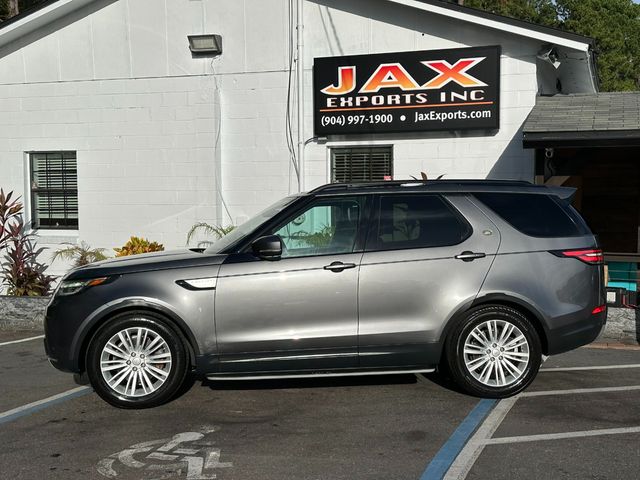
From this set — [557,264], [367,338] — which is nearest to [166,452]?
[367,338]

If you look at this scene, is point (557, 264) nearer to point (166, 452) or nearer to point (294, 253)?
point (294, 253)

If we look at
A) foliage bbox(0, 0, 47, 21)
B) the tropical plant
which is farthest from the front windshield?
foliage bbox(0, 0, 47, 21)

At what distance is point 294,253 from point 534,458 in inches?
94.2

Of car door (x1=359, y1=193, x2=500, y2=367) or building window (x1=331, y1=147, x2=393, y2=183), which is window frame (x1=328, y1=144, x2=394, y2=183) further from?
car door (x1=359, y1=193, x2=500, y2=367)

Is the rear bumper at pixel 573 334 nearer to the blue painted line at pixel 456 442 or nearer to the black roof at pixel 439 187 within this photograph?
the blue painted line at pixel 456 442

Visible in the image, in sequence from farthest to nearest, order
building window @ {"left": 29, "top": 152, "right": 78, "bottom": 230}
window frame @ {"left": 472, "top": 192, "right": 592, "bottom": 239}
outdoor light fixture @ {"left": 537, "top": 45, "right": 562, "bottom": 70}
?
1. building window @ {"left": 29, "top": 152, "right": 78, "bottom": 230}
2. outdoor light fixture @ {"left": 537, "top": 45, "right": 562, "bottom": 70}
3. window frame @ {"left": 472, "top": 192, "right": 592, "bottom": 239}

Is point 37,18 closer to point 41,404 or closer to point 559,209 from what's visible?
point 41,404

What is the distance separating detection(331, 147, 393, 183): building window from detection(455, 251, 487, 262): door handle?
5.18 meters

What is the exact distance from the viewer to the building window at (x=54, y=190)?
12.2 metres

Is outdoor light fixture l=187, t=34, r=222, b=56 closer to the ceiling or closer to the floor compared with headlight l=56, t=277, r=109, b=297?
closer to the ceiling

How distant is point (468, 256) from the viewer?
570 cm

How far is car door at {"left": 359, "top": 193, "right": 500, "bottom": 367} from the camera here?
560cm

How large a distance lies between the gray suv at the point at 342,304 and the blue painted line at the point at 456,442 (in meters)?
0.23

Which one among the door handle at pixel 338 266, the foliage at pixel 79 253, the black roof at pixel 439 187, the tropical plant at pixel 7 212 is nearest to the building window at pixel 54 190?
the tropical plant at pixel 7 212
